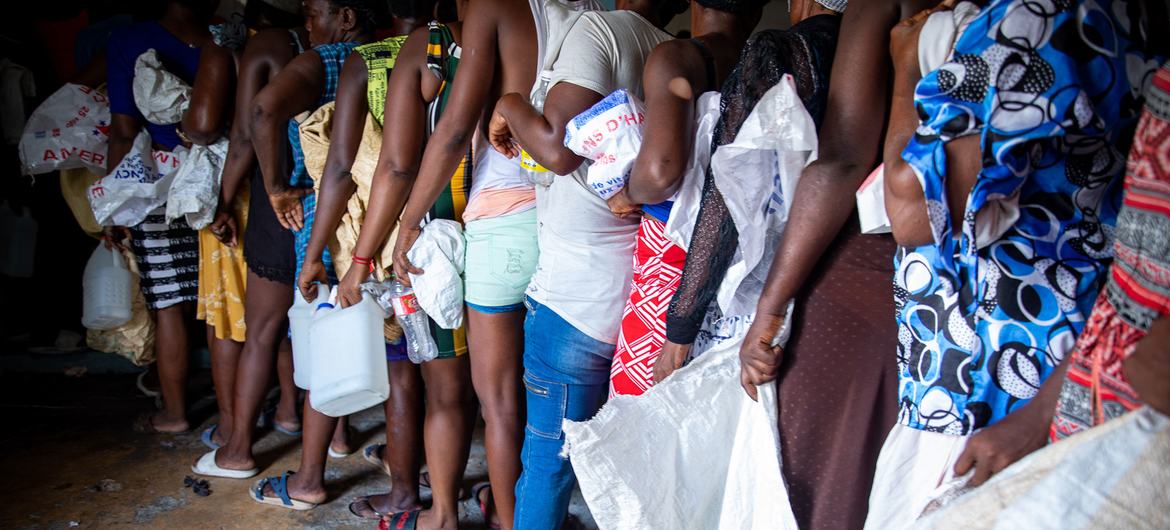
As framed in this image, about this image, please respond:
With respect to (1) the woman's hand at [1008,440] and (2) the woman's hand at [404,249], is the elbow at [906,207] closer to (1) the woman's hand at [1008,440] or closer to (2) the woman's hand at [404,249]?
(1) the woman's hand at [1008,440]

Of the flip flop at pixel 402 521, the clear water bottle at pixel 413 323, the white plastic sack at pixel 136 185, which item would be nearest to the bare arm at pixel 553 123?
the clear water bottle at pixel 413 323

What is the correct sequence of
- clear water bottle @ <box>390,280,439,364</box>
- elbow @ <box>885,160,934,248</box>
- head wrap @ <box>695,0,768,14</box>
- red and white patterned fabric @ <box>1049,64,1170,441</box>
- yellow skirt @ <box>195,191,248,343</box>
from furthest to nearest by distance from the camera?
yellow skirt @ <box>195,191,248,343</box>
clear water bottle @ <box>390,280,439,364</box>
head wrap @ <box>695,0,768,14</box>
elbow @ <box>885,160,934,248</box>
red and white patterned fabric @ <box>1049,64,1170,441</box>

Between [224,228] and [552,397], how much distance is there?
165 centimetres

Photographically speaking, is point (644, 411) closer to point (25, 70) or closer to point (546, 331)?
point (546, 331)

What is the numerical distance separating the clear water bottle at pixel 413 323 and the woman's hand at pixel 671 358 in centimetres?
87

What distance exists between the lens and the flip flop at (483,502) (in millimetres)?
2634

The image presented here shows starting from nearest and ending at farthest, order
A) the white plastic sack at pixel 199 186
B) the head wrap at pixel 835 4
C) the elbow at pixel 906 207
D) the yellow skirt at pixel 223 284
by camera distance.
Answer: the elbow at pixel 906 207 → the head wrap at pixel 835 4 → the white plastic sack at pixel 199 186 → the yellow skirt at pixel 223 284

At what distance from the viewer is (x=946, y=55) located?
3.75ft

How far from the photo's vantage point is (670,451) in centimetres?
155

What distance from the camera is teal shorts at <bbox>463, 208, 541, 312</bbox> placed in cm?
212

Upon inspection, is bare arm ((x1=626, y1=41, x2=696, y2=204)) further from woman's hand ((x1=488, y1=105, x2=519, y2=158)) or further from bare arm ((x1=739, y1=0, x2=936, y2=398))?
woman's hand ((x1=488, y1=105, x2=519, y2=158))

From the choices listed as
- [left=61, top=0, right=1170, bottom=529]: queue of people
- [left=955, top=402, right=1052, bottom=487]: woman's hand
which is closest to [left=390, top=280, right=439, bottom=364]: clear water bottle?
[left=61, top=0, right=1170, bottom=529]: queue of people

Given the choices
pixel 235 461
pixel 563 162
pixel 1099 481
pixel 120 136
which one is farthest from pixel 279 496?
pixel 1099 481

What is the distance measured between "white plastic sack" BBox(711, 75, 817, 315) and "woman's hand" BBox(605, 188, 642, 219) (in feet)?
0.98
